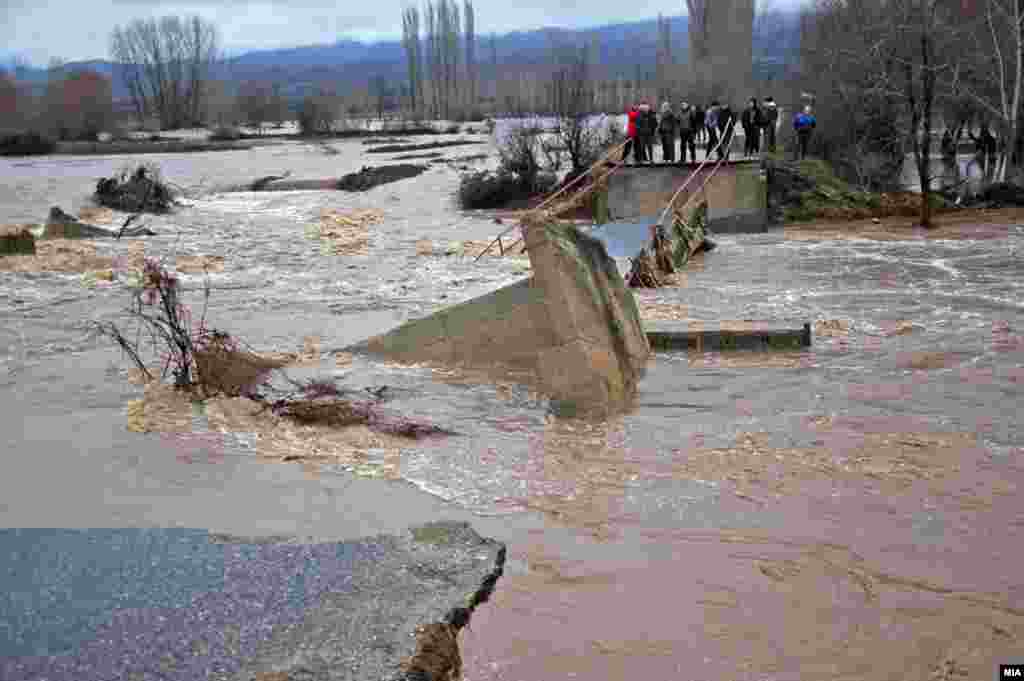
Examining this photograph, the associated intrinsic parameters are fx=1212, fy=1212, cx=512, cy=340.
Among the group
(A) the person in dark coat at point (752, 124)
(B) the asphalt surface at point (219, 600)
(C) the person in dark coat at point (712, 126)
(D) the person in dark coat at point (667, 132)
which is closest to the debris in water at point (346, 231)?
(D) the person in dark coat at point (667, 132)

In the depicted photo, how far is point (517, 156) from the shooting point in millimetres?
35719

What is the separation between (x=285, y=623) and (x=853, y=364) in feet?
26.3

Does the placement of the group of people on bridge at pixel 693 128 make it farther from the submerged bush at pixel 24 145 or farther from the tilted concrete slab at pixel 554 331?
the submerged bush at pixel 24 145

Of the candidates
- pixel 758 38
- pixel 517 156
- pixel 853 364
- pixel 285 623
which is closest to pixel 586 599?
pixel 285 623

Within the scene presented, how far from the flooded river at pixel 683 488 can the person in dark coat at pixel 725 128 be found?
1174 centimetres

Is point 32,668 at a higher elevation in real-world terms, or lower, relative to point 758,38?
lower

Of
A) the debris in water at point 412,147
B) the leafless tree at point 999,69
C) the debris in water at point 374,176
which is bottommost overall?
the debris in water at point 374,176

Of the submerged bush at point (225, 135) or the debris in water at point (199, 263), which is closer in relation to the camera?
the debris in water at point (199, 263)

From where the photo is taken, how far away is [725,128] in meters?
27.9

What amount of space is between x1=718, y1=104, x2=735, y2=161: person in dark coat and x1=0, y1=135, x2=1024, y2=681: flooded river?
462 inches

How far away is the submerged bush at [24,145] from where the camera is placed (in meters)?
65.6

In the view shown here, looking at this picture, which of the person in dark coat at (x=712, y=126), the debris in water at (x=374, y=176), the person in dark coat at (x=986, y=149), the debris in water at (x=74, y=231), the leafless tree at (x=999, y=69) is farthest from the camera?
the debris in water at (x=374, y=176)

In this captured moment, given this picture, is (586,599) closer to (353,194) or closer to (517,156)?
(517,156)

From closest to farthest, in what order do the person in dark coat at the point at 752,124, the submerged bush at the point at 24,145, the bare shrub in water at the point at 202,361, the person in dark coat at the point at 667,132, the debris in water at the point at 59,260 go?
the bare shrub in water at the point at 202,361, the debris in water at the point at 59,260, the person in dark coat at the point at 752,124, the person in dark coat at the point at 667,132, the submerged bush at the point at 24,145
